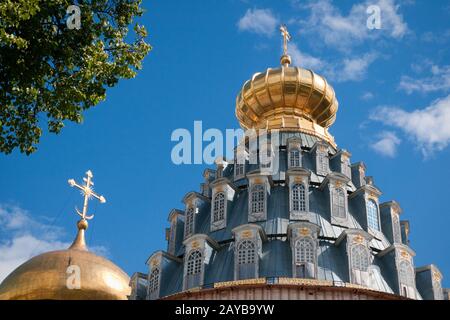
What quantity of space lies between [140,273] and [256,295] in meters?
7.27

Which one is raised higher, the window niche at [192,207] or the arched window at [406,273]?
the window niche at [192,207]

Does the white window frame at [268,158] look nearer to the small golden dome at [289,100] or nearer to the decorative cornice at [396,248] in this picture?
the small golden dome at [289,100]

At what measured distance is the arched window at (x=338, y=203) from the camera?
3222 centimetres

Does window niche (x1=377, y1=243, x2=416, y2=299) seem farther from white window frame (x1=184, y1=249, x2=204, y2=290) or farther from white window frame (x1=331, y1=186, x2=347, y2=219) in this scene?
white window frame (x1=184, y1=249, x2=204, y2=290)

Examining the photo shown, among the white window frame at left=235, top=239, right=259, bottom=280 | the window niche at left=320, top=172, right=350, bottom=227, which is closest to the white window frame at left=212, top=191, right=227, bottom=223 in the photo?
the white window frame at left=235, top=239, right=259, bottom=280

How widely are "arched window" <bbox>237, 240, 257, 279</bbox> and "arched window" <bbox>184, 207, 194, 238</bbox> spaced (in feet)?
14.3

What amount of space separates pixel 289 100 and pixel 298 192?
25.3ft

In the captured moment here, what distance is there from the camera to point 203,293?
27.6 m

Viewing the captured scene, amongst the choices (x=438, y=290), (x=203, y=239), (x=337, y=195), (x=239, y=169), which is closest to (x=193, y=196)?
(x=239, y=169)

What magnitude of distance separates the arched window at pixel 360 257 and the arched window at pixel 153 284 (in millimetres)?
7729

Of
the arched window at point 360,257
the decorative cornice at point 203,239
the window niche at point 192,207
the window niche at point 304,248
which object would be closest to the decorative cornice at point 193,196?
the window niche at point 192,207

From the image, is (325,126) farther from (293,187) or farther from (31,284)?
(31,284)

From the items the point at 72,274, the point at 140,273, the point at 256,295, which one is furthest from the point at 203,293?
the point at 72,274

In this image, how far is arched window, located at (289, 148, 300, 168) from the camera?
34812 mm
